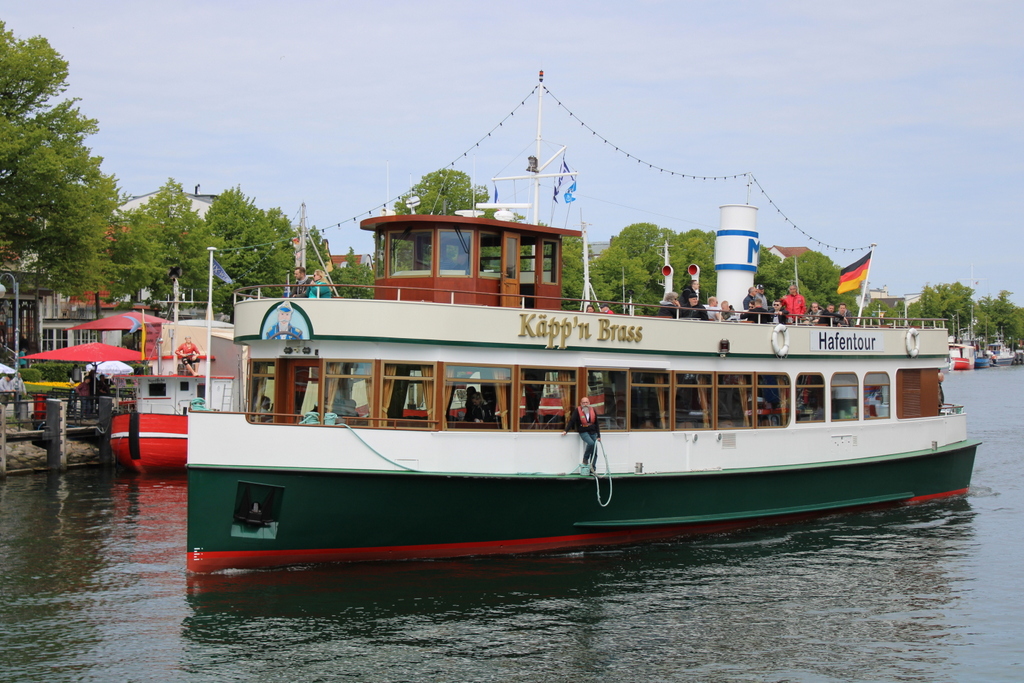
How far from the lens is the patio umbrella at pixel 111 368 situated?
29.9m

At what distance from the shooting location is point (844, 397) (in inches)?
725

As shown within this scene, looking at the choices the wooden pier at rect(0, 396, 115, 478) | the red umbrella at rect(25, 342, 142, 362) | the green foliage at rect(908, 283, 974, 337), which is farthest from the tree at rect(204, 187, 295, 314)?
the green foliage at rect(908, 283, 974, 337)

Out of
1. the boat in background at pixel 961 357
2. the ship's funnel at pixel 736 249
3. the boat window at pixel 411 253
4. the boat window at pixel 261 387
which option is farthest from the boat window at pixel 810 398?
the boat in background at pixel 961 357

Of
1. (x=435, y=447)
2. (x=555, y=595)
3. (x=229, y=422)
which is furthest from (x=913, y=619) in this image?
(x=229, y=422)

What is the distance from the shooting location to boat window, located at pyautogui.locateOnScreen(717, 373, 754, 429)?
16609mm

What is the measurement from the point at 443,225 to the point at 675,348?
168 inches

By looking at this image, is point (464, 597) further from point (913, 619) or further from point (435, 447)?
point (913, 619)

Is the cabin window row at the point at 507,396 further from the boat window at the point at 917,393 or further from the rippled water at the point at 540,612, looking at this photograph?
the boat window at the point at 917,393

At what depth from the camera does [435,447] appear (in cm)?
1365

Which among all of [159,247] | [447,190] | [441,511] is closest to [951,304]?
[447,190]

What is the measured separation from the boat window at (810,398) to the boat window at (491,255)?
20.3 feet

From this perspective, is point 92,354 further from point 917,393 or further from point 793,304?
point 917,393

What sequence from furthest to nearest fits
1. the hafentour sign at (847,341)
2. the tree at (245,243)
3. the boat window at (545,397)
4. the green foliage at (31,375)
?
the tree at (245,243), the green foliage at (31,375), the hafentour sign at (847,341), the boat window at (545,397)

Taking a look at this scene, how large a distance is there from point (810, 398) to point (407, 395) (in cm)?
797
